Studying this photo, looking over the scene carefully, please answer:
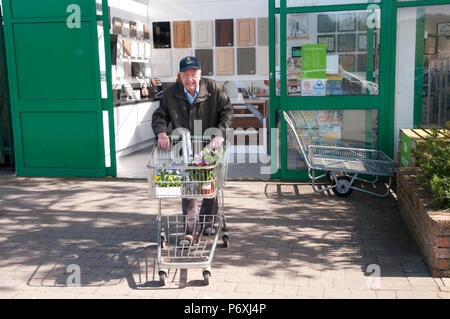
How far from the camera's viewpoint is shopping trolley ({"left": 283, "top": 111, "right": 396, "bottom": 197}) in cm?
693

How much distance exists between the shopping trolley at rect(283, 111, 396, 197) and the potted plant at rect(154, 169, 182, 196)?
2.99 metres

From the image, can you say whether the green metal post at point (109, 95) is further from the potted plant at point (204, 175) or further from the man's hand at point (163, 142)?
the potted plant at point (204, 175)

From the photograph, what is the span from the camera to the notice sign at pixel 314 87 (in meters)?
7.66

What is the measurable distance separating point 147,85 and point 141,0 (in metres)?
1.94

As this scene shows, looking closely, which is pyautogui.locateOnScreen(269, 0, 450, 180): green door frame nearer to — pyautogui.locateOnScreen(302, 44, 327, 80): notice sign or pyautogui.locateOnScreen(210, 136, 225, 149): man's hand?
pyautogui.locateOnScreen(302, 44, 327, 80): notice sign

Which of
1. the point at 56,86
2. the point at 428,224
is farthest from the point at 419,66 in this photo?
the point at 56,86

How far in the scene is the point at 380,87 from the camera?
752 cm

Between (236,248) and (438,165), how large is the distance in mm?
2151

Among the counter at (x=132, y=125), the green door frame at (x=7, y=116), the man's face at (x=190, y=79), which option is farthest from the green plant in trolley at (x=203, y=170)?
the green door frame at (x=7, y=116)

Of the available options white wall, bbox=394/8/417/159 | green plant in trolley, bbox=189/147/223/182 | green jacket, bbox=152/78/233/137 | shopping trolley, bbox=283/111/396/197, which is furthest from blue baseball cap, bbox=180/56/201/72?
white wall, bbox=394/8/417/159

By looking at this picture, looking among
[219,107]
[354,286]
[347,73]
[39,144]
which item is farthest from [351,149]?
[39,144]

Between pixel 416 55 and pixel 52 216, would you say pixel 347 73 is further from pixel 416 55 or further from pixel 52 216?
pixel 52 216

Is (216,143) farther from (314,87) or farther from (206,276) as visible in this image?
(314,87)

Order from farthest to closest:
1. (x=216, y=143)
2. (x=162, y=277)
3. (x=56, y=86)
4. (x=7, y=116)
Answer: (x=7, y=116), (x=56, y=86), (x=216, y=143), (x=162, y=277)
